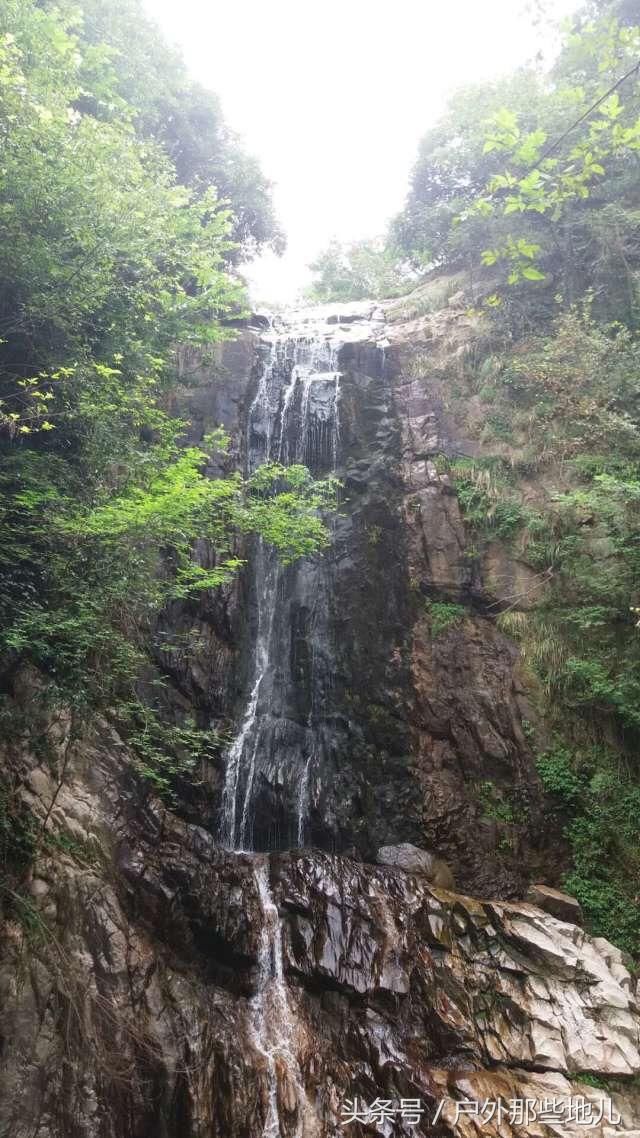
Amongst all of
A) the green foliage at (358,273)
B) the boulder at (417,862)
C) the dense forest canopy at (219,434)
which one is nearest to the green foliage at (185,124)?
the dense forest canopy at (219,434)

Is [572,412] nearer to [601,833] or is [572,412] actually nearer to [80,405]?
[601,833]

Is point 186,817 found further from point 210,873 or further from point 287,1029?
point 287,1029

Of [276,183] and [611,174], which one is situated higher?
[276,183]

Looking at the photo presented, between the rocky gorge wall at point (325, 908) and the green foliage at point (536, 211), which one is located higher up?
the green foliage at point (536, 211)

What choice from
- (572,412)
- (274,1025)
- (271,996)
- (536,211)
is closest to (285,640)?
(271,996)

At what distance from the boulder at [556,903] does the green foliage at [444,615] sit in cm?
394

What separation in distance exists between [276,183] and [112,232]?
1626 centimetres

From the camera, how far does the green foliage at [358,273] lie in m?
20.6

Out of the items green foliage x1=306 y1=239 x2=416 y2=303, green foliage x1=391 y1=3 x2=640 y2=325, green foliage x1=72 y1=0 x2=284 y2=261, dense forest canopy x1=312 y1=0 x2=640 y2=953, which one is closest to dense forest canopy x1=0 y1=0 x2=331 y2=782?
dense forest canopy x1=312 y1=0 x2=640 y2=953

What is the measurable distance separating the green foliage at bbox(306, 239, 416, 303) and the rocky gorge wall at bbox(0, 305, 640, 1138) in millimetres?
12235

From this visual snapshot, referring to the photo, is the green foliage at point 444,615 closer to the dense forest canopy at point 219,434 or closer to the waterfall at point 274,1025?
the dense forest canopy at point 219,434

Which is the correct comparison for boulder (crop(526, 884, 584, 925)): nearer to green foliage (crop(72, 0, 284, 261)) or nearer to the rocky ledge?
the rocky ledge

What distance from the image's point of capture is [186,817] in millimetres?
8227

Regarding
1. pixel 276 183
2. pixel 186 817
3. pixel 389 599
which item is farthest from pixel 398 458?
pixel 276 183
